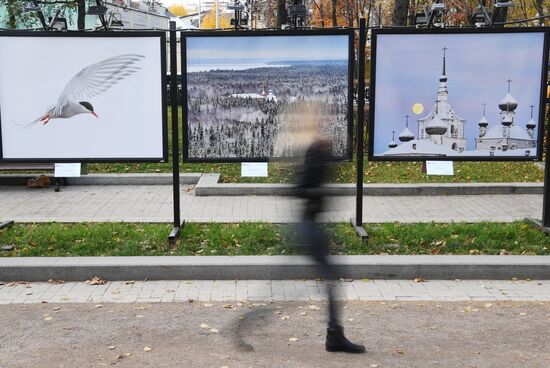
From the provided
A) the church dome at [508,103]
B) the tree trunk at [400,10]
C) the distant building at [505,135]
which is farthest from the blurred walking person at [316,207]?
the tree trunk at [400,10]

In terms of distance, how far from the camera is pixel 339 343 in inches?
200

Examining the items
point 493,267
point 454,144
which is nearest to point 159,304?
point 493,267

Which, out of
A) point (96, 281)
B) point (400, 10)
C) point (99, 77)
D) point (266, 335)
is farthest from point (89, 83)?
point (400, 10)

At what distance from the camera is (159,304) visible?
6336 millimetres

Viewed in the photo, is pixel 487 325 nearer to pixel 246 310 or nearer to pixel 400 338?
pixel 400 338

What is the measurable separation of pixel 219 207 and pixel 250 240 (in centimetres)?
250

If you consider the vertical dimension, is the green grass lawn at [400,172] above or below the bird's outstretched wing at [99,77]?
below

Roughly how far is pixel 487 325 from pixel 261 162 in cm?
362

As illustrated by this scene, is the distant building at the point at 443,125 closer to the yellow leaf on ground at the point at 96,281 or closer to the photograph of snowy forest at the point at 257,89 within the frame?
the photograph of snowy forest at the point at 257,89
